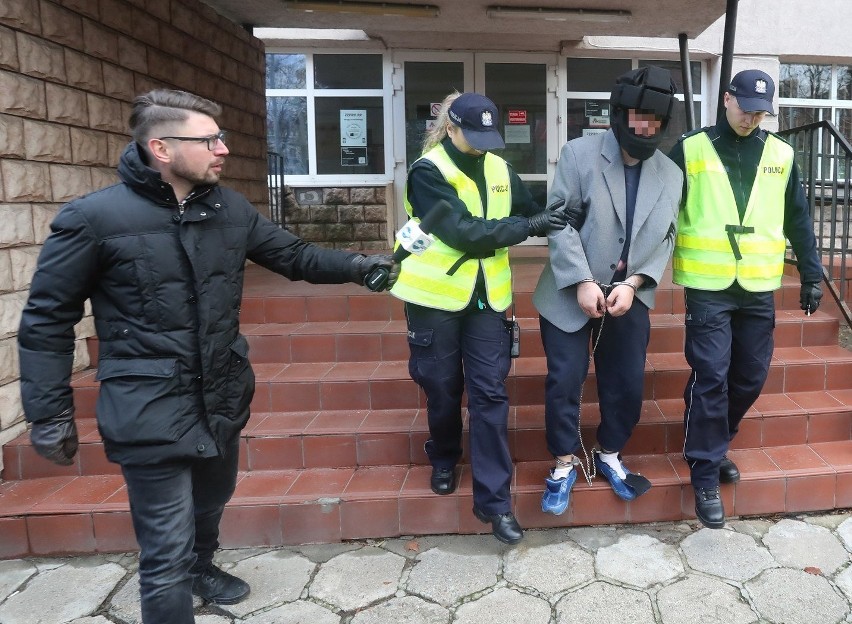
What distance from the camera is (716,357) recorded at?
9.01ft

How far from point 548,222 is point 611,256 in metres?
0.32

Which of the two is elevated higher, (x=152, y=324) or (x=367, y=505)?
(x=152, y=324)

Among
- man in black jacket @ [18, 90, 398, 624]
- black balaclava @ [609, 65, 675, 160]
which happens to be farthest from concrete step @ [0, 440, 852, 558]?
black balaclava @ [609, 65, 675, 160]

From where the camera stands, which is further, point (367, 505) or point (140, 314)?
point (367, 505)

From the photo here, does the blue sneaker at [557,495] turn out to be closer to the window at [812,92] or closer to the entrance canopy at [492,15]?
the entrance canopy at [492,15]

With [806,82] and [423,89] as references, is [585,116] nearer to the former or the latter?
[423,89]

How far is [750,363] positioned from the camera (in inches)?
112

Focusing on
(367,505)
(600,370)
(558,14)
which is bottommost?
(367,505)

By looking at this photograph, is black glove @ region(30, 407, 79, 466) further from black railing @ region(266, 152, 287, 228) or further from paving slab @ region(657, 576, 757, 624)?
black railing @ region(266, 152, 287, 228)

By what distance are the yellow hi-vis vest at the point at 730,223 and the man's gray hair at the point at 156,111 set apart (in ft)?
6.84

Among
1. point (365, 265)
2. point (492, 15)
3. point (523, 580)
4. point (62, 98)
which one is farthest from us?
point (492, 15)

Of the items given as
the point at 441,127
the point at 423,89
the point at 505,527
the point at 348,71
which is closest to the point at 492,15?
the point at 423,89

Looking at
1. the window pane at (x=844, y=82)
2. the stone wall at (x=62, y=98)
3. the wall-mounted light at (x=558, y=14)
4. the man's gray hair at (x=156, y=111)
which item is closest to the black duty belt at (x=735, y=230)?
the man's gray hair at (x=156, y=111)

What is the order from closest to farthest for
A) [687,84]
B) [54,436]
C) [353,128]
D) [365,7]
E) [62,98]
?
[54,436], [62,98], [365,7], [687,84], [353,128]
